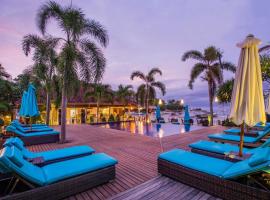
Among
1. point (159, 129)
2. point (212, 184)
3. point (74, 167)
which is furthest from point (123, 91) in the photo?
point (212, 184)

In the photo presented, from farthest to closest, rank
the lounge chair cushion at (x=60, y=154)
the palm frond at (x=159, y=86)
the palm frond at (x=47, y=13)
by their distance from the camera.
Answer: the palm frond at (x=159, y=86)
the palm frond at (x=47, y=13)
the lounge chair cushion at (x=60, y=154)

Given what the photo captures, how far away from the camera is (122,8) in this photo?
13.9m

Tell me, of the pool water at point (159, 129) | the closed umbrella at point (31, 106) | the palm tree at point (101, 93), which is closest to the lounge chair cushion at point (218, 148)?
the pool water at point (159, 129)

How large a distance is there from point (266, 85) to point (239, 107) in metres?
10.7

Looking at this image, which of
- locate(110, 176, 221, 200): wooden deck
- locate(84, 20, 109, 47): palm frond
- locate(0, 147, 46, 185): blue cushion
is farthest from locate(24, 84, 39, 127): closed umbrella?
locate(110, 176, 221, 200): wooden deck

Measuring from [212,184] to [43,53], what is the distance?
8841 mm

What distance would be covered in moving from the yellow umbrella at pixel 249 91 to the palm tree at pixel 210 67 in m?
11.1

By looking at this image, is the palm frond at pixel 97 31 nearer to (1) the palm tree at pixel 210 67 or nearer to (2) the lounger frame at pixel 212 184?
(2) the lounger frame at pixel 212 184

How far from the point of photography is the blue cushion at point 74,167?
264 centimetres

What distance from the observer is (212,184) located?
2697 mm

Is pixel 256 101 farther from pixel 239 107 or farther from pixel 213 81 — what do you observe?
pixel 213 81

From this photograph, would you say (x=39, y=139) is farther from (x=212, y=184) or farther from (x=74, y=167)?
(x=212, y=184)

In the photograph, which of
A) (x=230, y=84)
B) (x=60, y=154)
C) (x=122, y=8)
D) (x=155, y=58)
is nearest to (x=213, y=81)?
(x=230, y=84)

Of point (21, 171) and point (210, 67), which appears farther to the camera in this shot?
point (210, 67)
